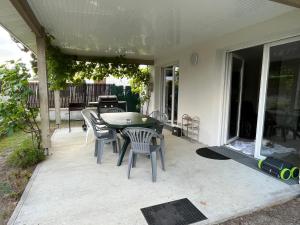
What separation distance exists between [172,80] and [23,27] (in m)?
4.37

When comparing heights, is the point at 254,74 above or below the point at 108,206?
above

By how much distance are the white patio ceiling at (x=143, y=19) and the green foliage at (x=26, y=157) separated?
2247mm

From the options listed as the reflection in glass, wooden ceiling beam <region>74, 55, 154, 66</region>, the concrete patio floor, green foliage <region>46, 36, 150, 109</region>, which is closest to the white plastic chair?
the concrete patio floor

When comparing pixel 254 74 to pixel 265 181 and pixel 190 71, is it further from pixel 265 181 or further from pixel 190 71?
pixel 265 181

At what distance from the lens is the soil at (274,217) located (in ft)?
6.73

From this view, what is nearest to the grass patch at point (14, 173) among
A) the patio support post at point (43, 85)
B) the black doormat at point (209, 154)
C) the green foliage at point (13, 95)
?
the patio support post at point (43, 85)

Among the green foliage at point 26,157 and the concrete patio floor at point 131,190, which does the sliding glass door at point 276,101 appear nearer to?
the concrete patio floor at point 131,190

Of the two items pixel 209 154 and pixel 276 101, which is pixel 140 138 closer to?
pixel 209 154

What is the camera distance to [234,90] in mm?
4660

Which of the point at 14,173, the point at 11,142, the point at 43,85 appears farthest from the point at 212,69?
the point at 11,142

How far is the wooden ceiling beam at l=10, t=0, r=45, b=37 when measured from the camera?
2.49m

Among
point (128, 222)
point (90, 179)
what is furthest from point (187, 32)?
point (128, 222)

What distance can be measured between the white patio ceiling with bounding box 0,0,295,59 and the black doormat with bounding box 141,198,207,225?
102 inches

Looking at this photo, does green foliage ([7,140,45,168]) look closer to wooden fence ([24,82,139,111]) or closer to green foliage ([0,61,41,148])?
green foliage ([0,61,41,148])
